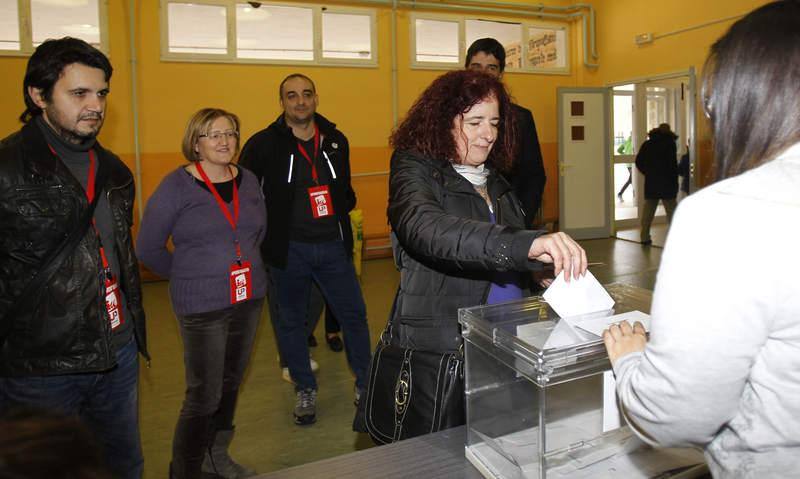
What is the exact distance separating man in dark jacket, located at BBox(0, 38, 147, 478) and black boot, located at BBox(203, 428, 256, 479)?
2.07ft

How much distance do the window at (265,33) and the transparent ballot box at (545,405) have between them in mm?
6287

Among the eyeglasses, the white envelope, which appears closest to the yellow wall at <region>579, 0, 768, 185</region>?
the eyeglasses

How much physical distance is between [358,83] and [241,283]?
17.5 feet

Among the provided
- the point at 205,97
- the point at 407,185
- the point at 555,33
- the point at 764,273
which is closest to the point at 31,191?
the point at 407,185

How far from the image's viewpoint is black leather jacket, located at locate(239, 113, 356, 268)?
299cm

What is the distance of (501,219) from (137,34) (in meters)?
5.98

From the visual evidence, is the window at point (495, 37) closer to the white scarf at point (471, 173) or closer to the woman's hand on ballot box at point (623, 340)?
the white scarf at point (471, 173)

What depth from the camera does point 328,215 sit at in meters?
3.11

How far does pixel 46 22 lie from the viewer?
19.5ft

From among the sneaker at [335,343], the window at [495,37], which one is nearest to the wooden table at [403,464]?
the sneaker at [335,343]

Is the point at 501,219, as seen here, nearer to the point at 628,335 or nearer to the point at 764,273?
the point at 628,335

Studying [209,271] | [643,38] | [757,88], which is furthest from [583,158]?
[757,88]

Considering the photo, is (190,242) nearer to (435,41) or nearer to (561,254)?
(561,254)

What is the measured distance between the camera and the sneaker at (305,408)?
9.73 feet
